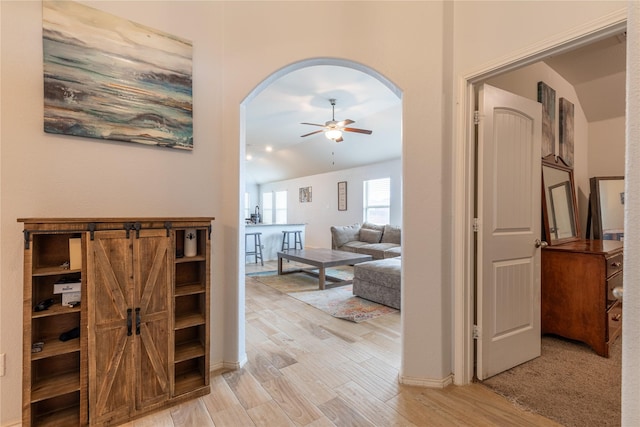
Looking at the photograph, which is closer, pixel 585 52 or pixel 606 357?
pixel 606 357

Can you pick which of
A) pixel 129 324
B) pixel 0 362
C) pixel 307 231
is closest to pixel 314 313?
pixel 129 324

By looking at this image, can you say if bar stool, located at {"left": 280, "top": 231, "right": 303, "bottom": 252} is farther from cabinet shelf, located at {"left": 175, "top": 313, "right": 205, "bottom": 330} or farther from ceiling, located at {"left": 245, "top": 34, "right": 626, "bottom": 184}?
cabinet shelf, located at {"left": 175, "top": 313, "right": 205, "bottom": 330}

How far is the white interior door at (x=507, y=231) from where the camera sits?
6.65ft

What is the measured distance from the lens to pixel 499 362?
6.93 ft

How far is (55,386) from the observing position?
5.01 feet

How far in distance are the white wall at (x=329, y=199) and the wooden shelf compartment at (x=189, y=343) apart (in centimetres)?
535

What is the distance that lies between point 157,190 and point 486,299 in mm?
2432

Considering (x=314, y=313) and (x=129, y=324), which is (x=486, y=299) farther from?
(x=129, y=324)

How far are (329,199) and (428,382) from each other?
23.3 ft

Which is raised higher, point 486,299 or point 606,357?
point 486,299

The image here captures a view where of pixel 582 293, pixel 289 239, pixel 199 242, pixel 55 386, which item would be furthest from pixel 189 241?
pixel 289 239

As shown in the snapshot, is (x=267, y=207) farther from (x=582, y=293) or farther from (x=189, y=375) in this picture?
(x=582, y=293)

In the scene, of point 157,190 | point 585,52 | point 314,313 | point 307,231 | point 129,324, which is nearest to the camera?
point 129,324

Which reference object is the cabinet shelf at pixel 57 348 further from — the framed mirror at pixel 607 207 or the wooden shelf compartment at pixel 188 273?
the framed mirror at pixel 607 207
